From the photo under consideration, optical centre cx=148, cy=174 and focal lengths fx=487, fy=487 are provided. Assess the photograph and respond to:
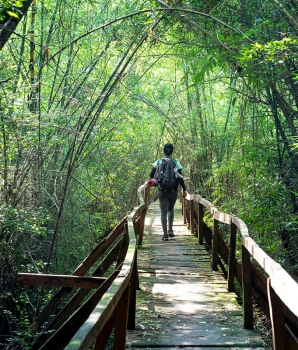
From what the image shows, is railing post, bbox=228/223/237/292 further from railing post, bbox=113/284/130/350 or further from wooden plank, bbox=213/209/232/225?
railing post, bbox=113/284/130/350

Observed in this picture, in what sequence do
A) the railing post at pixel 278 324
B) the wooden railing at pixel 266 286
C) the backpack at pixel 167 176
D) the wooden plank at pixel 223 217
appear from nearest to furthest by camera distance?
the wooden railing at pixel 266 286 → the railing post at pixel 278 324 → the wooden plank at pixel 223 217 → the backpack at pixel 167 176

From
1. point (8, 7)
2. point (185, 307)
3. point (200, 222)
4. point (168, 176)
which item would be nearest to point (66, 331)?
point (185, 307)

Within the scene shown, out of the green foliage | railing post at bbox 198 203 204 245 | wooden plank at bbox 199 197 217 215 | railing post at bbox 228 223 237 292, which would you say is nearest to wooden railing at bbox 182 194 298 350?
railing post at bbox 228 223 237 292

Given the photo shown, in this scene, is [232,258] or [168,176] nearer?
[232,258]

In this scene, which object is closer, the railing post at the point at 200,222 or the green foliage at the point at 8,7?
the green foliage at the point at 8,7

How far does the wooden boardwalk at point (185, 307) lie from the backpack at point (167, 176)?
1031 millimetres

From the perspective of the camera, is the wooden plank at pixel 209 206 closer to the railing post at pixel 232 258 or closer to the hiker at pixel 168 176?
the hiker at pixel 168 176

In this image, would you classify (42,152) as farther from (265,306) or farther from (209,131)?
(209,131)

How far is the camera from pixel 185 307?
4680mm

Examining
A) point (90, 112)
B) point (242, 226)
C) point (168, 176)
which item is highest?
point (90, 112)

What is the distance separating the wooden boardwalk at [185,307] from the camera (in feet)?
12.2

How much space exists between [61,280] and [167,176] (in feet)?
13.0

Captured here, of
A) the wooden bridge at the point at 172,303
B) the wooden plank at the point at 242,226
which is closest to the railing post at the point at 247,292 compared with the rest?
the wooden bridge at the point at 172,303

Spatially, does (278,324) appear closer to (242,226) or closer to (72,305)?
(242,226)
